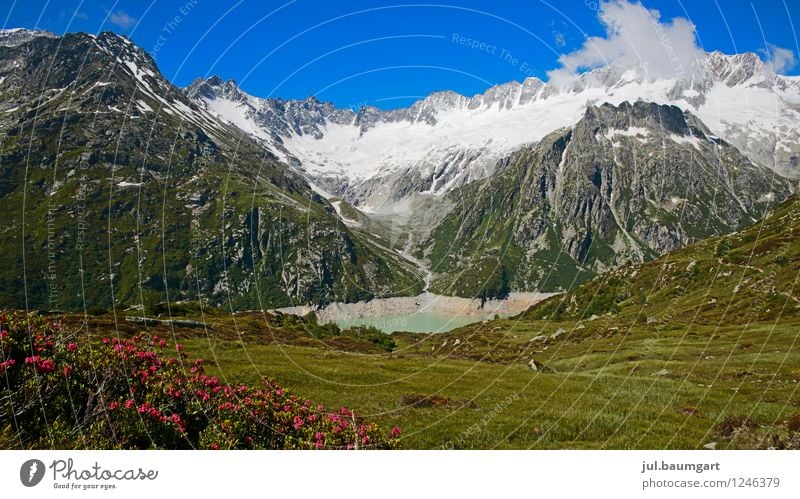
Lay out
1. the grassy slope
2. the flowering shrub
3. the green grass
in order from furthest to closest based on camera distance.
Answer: the grassy slope
the green grass
the flowering shrub

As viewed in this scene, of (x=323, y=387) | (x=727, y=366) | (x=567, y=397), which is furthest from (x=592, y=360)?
(x=323, y=387)

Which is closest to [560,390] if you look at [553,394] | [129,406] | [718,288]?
[553,394]

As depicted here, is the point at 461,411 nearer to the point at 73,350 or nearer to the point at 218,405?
the point at 218,405

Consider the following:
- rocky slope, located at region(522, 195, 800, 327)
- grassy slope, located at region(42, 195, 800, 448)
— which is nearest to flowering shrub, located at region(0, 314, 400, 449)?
grassy slope, located at region(42, 195, 800, 448)

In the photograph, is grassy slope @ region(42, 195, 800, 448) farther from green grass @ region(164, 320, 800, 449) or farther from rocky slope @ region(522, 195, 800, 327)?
rocky slope @ region(522, 195, 800, 327)

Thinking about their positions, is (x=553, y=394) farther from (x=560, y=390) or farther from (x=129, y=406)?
(x=129, y=406)

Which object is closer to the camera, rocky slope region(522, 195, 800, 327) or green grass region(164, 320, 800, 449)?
green grass region(164, 320, 800, 449)

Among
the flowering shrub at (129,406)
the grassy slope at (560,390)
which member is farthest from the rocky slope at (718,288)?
the flowering shrub at (129,406)

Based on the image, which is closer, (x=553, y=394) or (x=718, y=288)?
(x=553, y=394)

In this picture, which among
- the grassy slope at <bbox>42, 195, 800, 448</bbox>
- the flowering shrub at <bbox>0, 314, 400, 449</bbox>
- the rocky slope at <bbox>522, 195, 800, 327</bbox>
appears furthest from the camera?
the rocky slope at <bbox>522, 195, 800, 327</bbox>

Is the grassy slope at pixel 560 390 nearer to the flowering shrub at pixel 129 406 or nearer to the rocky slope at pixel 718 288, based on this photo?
the flowering shrub at pixel 129 406
